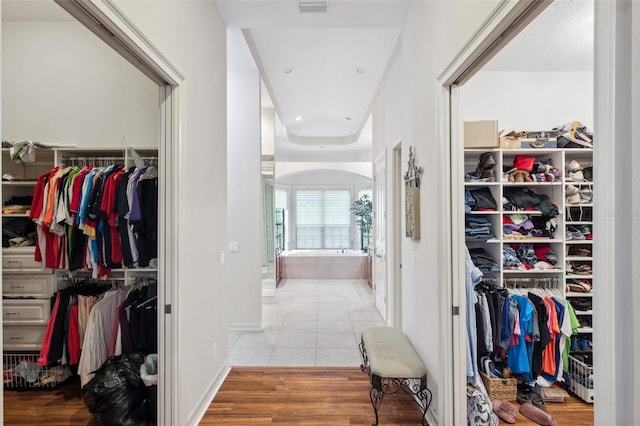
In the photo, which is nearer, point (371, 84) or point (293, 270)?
point (371, 84)

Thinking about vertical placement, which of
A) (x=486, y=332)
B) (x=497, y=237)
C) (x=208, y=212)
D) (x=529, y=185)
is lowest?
(x=486, y=332)

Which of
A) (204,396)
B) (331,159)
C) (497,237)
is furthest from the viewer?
(331,159)

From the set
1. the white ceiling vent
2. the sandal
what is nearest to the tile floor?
the sandal

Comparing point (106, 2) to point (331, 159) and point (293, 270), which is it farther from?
point (331, 159)

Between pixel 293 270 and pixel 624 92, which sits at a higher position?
pixel 624 92

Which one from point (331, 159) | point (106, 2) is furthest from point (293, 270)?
point (106, 2)

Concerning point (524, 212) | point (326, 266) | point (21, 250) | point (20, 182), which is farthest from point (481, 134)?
point (326, 266)

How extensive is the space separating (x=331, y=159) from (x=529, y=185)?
19.8ft

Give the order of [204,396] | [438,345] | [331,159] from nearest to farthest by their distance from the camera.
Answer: [438,345], [204,396], [331,159]

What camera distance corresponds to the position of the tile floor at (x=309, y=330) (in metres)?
3.21

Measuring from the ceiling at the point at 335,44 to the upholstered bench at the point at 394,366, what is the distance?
270 centimetres

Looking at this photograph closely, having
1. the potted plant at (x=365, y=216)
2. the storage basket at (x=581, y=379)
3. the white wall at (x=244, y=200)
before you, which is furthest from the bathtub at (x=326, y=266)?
the storage basket at (x=581, y=379)

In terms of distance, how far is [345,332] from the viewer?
396cm

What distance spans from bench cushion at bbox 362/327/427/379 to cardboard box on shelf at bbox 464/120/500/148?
69.8 inches
